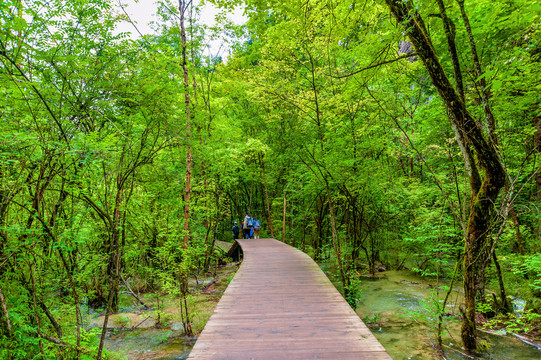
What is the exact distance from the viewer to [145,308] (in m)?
8.02

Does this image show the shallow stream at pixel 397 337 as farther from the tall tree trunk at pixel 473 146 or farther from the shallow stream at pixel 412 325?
the tall tree trunk at pixel 473 146

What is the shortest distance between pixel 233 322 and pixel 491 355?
506cm

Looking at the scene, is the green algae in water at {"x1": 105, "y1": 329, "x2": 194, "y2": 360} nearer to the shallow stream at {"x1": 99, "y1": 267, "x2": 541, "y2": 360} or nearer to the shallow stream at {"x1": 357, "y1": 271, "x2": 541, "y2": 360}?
the shallow stream at {"x1": 99, "y1": 267, "x2": 541, "y2": 360}

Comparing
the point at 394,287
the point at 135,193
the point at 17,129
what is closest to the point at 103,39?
the point at 17,129

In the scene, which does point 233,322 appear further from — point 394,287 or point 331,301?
point 394,287

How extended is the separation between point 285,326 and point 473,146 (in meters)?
3.90

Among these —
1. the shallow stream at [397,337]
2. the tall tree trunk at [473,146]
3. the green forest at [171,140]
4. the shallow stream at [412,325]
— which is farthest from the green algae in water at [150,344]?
the tall tree trunk at [473,146]

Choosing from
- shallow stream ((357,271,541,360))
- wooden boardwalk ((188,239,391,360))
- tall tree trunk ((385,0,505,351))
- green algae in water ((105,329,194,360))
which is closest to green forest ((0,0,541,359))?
tall tree trunk ((385,0,505,351))

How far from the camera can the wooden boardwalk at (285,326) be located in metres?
2.69

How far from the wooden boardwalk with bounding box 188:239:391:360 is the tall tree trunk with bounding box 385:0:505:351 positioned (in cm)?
241

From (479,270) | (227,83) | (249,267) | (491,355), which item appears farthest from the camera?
(227,83)

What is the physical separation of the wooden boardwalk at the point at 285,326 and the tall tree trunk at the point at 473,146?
241cm

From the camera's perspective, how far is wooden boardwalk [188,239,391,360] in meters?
2.69

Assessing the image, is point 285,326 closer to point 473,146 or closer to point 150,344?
point 473,146
